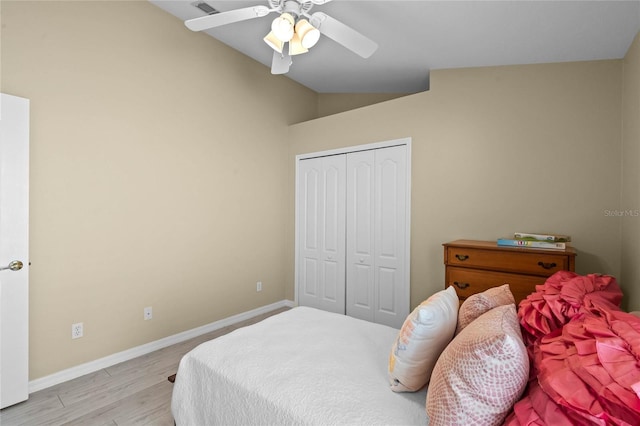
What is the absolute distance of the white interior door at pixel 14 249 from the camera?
6.55 feet

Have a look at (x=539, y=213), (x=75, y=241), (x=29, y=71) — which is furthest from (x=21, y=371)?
(x=539, y=213)

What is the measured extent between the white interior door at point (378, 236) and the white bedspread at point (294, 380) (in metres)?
1.51

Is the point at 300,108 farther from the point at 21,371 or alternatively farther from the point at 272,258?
the point at 21,371

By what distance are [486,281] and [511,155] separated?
1.15 metres

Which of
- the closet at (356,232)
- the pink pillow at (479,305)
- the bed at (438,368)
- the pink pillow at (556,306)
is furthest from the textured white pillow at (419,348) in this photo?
the closet at (356,232)

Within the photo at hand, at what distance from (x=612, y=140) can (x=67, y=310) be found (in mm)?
4333

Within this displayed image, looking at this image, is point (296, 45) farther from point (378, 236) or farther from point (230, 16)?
point (378, 236)

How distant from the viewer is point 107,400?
2.11 metres

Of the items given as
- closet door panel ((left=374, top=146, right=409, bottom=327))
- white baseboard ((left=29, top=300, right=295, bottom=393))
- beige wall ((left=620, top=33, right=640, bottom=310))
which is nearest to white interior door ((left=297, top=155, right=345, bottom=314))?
closet door panel ((left=374, top=146, right=409, bottom=327))

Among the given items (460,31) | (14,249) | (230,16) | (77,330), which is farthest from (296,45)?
(77,330)

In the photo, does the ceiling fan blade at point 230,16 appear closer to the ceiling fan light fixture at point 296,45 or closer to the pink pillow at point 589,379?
the ceiling fan light fixture at point 296,45

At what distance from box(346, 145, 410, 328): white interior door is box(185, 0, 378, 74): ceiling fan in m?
1.54

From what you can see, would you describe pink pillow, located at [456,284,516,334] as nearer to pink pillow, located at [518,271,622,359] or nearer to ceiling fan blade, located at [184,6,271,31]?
pink pillow, located at [518,271,622,359]

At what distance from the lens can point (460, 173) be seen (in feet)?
9.96
